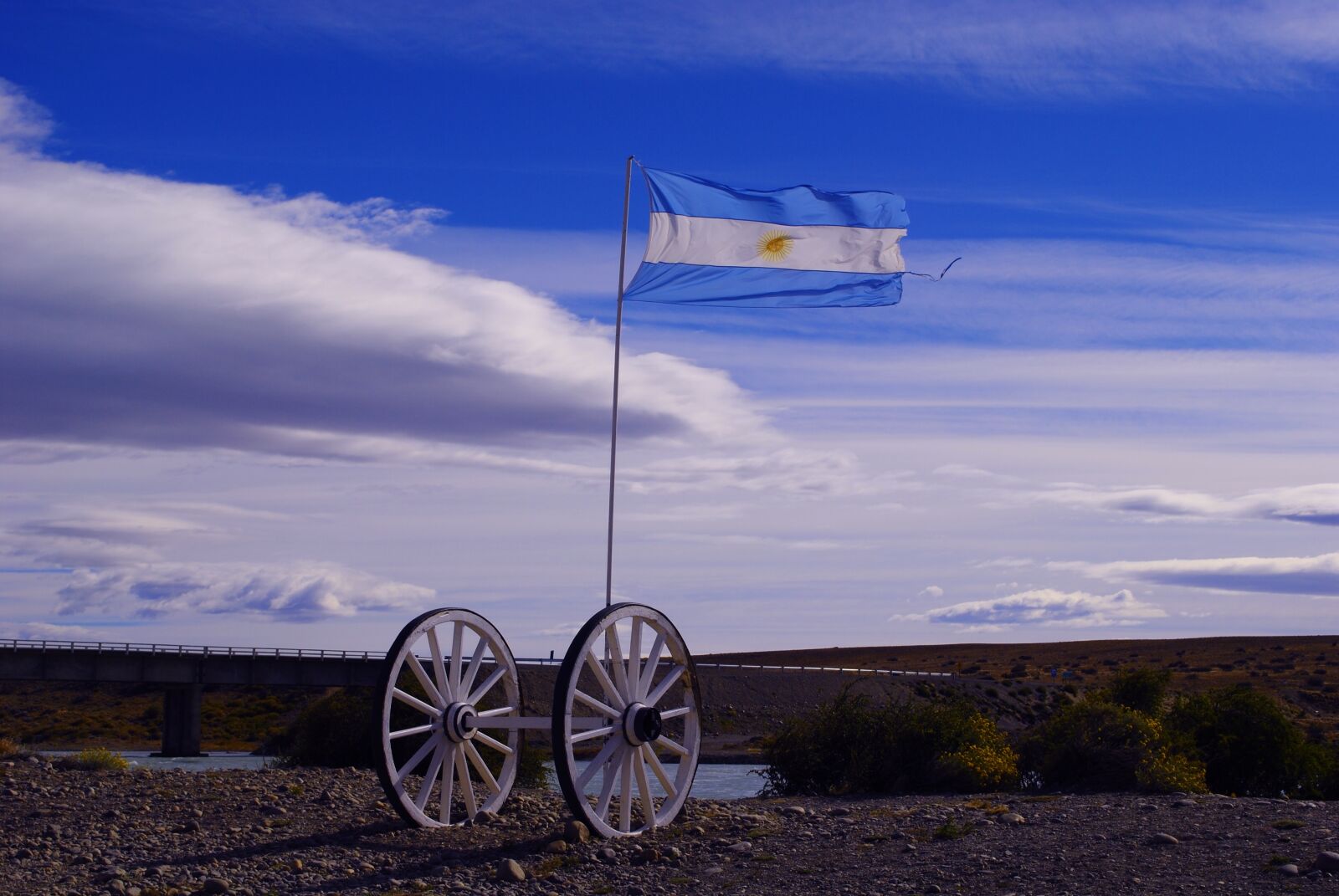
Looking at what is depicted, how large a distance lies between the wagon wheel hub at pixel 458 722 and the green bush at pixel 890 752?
8.57 meters

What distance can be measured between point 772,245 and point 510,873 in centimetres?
1074

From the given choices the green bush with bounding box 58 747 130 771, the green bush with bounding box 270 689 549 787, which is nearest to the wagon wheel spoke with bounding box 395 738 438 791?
the green bush with bounding box 58 747 130 771

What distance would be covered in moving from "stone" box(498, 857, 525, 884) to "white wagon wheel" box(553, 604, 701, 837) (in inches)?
45.6

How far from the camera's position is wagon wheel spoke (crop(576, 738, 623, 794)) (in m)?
18.2

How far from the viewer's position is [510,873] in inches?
660

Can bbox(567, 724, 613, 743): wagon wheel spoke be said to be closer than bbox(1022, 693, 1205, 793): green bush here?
Yes

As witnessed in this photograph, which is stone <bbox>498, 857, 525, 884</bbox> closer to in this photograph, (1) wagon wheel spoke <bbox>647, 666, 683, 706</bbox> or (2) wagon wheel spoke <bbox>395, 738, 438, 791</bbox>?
(2) wagon wheel spoke <bbox>395, 738, 438, 791</bbox>

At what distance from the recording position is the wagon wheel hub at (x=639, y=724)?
62.4ft

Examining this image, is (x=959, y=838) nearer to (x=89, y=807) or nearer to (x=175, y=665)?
(x=89, y=807)

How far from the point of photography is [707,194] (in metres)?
22.5

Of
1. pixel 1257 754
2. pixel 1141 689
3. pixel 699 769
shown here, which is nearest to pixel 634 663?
pixel 1257 754

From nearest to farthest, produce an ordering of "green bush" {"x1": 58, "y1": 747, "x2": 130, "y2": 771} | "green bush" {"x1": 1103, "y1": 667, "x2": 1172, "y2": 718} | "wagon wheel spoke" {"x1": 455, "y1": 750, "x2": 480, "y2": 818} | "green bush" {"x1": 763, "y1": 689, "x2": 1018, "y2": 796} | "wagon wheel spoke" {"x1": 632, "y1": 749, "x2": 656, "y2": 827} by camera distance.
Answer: "wagon wheel spoke" {"x1": 632, "y1": 749, "x2": 656, "y2": 827}, "wagon wheel spoke" {"x1": 455, "y1": 750, "x2": 480, "y2": 818}, "green bush" {"x1": 763, "y1": 689, "x2": 1018, "y2": 796}, "green bush" {"x1": 58, "y1": 747, "x2": 130, "y2": 771}, "green bush" {"x1": 1103, "y1": 667, "x2": 1172, "y2": 718}

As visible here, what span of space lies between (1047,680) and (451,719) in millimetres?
96812

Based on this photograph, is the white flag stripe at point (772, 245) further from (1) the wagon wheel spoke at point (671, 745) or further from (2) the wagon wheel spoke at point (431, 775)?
(2) the wagon wheel spoke at point (431, 775)
